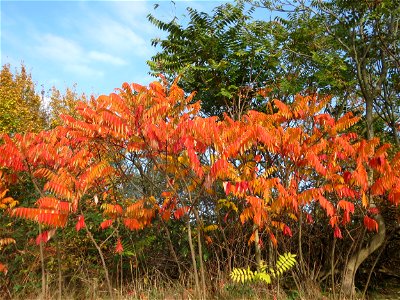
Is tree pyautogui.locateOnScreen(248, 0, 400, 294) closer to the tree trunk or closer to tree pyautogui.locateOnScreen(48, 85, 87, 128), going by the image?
the tree trunk

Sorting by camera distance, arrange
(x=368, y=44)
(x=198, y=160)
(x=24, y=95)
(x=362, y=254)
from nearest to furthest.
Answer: (x=198, y=160) < (x=362, y=254) < (x=368, y=44) < (x=24, y=95)

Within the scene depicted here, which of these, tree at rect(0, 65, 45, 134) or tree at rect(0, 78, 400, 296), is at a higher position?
tree at rect(0, 65, 45, 134)

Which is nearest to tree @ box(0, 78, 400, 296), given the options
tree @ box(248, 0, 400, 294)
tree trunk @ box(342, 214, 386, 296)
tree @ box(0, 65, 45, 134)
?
tree trunk @ box(342, 214, 386, 296)

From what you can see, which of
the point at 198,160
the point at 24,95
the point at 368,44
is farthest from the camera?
the point at 24,95

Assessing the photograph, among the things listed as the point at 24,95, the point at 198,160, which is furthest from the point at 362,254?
the point at 24,95

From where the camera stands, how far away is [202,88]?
8.98 m

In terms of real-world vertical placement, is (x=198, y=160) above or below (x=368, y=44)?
below

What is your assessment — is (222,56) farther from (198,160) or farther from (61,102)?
(61,102)

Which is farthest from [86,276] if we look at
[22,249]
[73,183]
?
[73,183]

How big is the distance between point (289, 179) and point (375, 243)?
81.0 inches

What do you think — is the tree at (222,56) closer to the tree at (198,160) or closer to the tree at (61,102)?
the tree at (198,160)

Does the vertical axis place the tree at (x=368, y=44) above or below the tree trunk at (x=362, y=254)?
A: above

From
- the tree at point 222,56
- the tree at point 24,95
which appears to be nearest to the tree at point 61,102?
the tree at point 24,95

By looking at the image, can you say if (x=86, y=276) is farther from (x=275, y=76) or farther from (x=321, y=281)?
(x=275, y=76)
